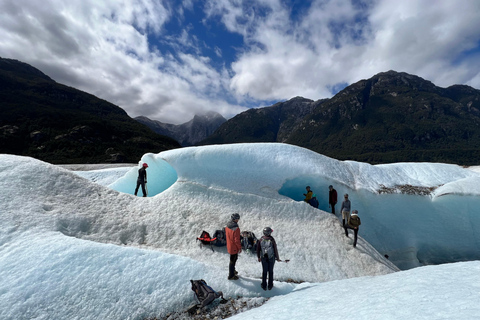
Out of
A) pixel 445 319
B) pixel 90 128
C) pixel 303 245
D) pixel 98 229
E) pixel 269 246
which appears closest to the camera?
pixel 445 319

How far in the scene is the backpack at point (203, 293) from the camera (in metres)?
6.21

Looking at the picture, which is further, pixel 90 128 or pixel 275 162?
pixel 90 128

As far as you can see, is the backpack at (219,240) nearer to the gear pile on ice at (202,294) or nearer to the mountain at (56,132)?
the gear pile on ice at (202,294)

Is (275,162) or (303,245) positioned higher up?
(275,162)

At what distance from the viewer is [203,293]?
6.36m

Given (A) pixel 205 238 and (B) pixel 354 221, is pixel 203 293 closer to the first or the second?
(A) pixel 205 238

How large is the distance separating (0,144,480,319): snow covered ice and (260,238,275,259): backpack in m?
1.30

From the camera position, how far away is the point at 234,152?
48.8 feet

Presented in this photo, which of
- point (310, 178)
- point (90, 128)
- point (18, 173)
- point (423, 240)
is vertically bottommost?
point (423, 240)

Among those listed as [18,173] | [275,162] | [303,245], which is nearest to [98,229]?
[18,173]

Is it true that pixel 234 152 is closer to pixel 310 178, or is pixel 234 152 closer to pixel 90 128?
pixel 310 178

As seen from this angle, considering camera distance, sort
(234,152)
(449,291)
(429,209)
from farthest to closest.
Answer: (429,209), (234,152), (449,291)

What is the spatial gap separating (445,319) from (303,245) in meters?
7.66

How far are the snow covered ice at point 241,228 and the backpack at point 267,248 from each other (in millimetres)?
1304
